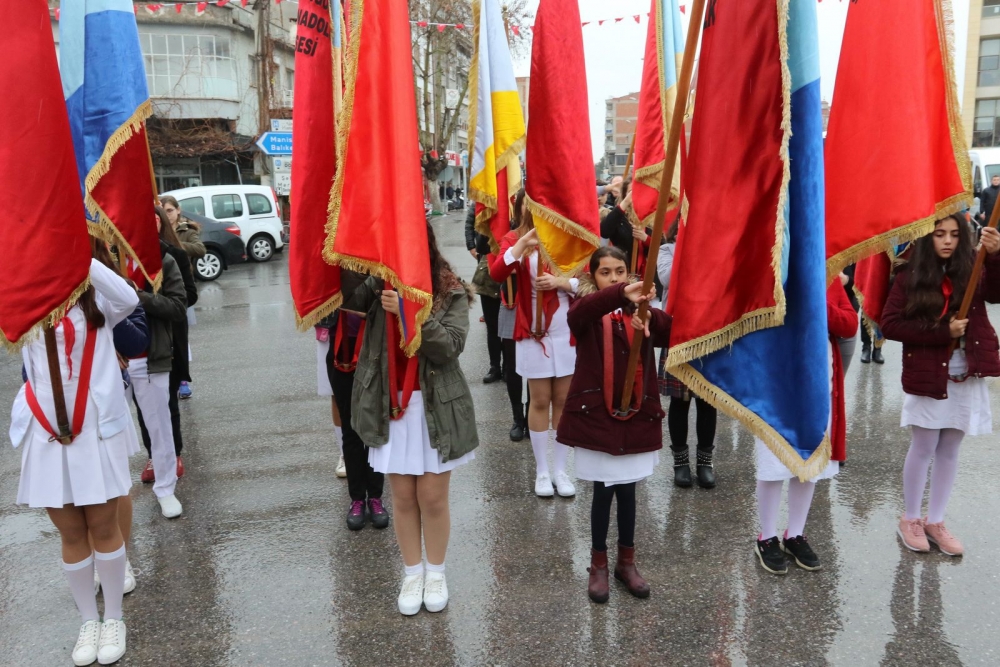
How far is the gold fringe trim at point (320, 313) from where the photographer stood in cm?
385

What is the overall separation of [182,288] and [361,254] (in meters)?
2.06

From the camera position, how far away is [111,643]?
10.8ft

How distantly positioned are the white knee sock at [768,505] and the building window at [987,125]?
43806mm

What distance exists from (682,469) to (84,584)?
349cm

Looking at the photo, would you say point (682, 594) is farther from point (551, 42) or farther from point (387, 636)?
point (551, 42)

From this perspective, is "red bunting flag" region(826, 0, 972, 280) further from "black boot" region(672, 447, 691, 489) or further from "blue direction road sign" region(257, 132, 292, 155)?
"blue direction road sign" region(257, 132, 292, 155)

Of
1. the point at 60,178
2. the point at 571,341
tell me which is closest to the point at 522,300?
the point at 571,341

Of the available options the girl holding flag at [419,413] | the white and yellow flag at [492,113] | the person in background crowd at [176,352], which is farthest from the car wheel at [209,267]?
the girl holding flag at [419,413]

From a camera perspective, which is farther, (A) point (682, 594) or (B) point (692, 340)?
(A) point (682, 594)

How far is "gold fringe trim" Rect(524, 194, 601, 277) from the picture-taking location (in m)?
4.54

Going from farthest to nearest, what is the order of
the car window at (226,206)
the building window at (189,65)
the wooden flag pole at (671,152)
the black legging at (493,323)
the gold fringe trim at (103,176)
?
the building window at (189,65)
the car window at (226,206)
the black legging at (493,323)
the gold fringe trim at (103,176)
the wooden flag pole at (671,152)

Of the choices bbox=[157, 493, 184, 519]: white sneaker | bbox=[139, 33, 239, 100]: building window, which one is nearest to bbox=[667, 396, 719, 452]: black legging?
bbox=[157, 493, 184, 519]: white sneaker

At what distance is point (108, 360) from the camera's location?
3357 mm

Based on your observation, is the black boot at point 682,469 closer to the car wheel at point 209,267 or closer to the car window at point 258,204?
the car wheel at point 209,267
